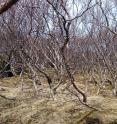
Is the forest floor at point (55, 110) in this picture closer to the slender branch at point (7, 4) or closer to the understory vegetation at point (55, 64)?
the understory vegetation at point (55, 64)

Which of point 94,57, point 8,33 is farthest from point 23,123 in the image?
point 94,57

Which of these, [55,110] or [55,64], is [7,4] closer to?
[55,110]

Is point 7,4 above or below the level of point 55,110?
above

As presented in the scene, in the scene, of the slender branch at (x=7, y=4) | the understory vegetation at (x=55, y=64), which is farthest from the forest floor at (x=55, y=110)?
the slender branch at (x=7, y=4)

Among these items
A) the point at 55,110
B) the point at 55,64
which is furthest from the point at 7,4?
the point at 55,64

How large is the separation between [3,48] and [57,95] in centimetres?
840

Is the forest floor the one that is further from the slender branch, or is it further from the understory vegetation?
the slender branch

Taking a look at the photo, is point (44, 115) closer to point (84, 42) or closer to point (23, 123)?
point (23, 123)

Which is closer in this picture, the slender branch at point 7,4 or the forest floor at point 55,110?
the slender branch at point 7,4

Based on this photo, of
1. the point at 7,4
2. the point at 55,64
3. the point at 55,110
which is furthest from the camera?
the point at 55,64

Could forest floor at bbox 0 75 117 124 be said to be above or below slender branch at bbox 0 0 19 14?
below

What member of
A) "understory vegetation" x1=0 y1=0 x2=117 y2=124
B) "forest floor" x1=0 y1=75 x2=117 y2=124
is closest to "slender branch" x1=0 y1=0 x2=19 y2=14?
"understory vegetation" x1=0 y1=0 x2=117 y2=124

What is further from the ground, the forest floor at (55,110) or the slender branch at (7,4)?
the slender branch at (7,4)

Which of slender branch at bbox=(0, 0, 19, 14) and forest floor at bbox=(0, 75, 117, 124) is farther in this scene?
forest floor at bbox=(0, 75, 117, 124)
